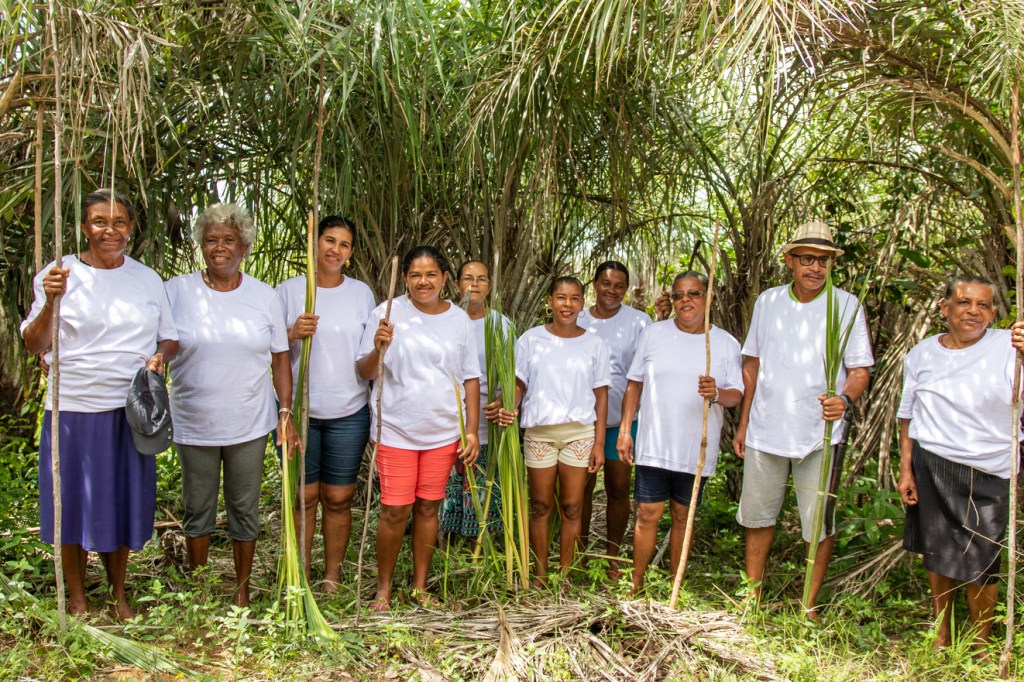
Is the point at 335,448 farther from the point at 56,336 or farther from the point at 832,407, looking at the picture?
the point at 832,407

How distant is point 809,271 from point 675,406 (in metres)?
0.74

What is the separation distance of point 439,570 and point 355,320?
1138mm

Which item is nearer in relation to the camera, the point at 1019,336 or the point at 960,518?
the point at 1019,336

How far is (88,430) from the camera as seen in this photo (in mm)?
2949

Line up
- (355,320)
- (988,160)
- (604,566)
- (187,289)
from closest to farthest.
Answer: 1. (187,289)
2. (355,320)
3. (604,566)
4. (988,160)

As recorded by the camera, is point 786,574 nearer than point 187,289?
No

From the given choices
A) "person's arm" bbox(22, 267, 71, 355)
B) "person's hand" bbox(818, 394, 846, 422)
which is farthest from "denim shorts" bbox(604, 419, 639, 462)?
"person's arm" bbox(22, 267, 71, 355)

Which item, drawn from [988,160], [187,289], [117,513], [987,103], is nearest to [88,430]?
[117,513]

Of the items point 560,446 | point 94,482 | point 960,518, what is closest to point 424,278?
point 560,446

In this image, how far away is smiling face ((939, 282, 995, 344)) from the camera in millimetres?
3047

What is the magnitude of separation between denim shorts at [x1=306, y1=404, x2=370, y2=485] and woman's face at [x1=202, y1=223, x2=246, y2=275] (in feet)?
2.20

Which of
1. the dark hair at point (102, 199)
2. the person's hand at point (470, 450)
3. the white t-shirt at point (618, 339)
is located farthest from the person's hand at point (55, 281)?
the white t-shirt at point (618, 339)

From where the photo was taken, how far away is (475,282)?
11.9 ft

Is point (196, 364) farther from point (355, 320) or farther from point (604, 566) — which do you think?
point (604, 566)
